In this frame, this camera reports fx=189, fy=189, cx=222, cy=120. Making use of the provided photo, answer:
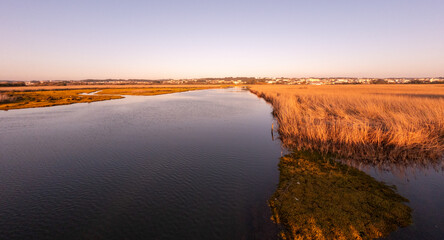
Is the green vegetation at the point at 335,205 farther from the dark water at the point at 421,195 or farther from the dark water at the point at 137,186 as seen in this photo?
the dark water at the point at 137,186

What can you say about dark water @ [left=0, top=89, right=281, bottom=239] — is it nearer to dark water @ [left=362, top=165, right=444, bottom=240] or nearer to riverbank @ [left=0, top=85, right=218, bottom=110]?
dark water @ [left=362, top=165, right=444, bottom=240]

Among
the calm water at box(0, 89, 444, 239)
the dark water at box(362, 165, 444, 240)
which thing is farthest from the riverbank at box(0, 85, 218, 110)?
the dark water at box(362, 165, 444, 240)

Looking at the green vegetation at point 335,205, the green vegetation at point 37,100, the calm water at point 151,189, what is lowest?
the calm water at point 151,189

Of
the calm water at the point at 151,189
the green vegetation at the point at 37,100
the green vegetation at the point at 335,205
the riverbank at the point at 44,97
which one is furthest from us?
the riverbank at the point at 44,97

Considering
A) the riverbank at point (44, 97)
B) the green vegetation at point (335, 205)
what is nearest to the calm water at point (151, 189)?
the green vegetation at point (335, 205)

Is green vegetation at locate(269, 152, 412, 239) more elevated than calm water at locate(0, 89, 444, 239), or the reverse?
green vegetation at locate(269, 152, 412, 239)

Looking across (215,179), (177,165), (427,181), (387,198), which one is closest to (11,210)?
(177,165)

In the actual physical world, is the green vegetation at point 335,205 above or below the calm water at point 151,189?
above
